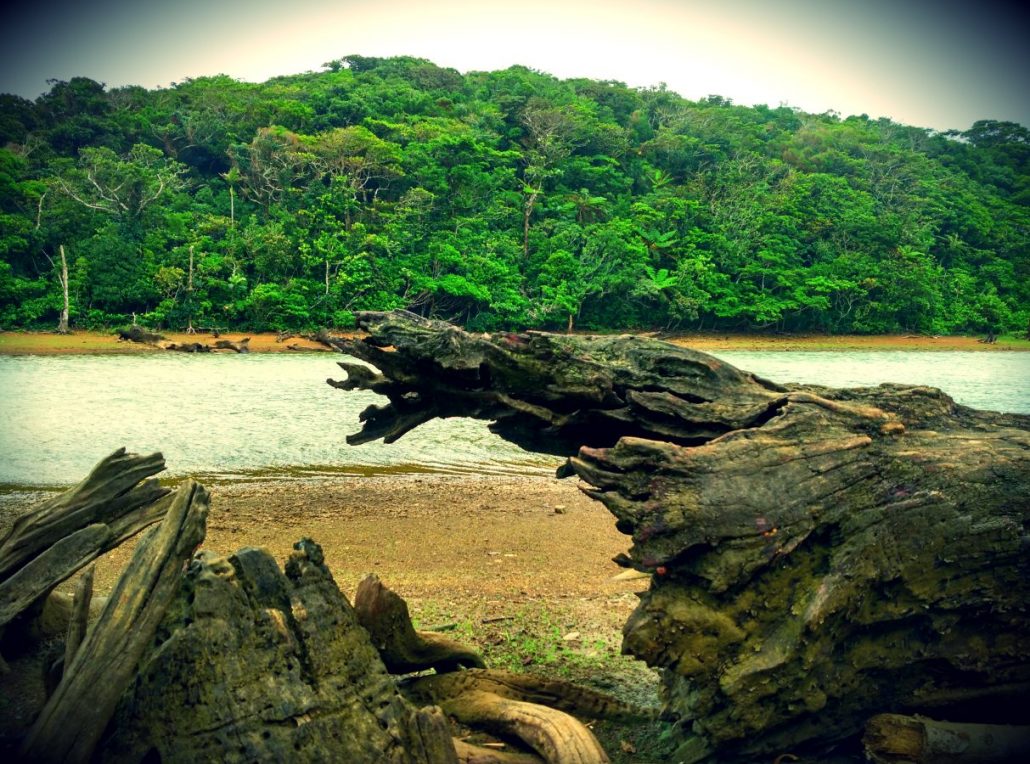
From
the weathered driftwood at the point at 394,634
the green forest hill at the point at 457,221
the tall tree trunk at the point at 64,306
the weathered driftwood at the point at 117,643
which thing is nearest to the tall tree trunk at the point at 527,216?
the green forest hill at the point at 457,221

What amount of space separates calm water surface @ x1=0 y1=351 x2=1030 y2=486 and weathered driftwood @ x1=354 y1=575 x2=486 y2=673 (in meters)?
9.72

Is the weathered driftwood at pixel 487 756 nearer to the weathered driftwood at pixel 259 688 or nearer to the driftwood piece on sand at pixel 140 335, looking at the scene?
the weathered driftwood at pixel 259 688

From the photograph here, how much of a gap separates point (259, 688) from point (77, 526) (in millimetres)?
1778

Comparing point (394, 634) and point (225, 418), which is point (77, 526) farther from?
point (225, 418)

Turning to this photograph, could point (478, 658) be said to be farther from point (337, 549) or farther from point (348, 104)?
point (348, 104)

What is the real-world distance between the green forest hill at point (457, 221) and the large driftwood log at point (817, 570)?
4110cm

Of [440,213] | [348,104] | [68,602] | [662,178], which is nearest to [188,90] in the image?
[348,104]

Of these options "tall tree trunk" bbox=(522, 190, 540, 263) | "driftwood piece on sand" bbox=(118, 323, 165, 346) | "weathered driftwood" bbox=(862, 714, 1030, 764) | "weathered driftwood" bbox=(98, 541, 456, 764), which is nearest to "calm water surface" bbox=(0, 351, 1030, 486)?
"driftwood piece on sand" bbox=(118, 323, 165, 346)

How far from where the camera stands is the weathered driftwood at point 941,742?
3584mm

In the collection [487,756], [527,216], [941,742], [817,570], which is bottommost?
[487,756]

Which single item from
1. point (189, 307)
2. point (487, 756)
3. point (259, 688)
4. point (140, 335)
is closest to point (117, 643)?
point (259, 688)

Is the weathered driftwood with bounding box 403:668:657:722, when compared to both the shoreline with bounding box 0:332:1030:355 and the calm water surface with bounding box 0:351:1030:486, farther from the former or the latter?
the shoreline with bounding box 0:332:1030:355

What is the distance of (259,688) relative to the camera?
3.16m

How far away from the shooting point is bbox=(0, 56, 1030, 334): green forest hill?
43.5 metres
